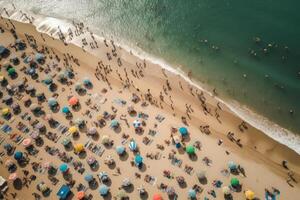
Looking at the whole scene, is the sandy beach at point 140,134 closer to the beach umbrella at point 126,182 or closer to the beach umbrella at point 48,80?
the beach umbrella at point 48,80

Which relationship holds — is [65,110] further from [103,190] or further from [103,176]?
[103,190]

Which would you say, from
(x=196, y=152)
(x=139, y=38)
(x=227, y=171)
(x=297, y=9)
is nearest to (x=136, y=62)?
(x=139, y=38)

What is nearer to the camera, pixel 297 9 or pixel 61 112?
pixel 61 112

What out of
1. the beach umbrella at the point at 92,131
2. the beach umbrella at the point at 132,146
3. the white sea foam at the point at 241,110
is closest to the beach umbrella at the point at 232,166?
the white sea foam at the point at 241,110

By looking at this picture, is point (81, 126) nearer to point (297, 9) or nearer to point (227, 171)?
point (227, 171)

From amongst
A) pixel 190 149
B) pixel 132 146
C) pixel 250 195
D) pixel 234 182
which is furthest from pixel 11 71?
pixel 250 195

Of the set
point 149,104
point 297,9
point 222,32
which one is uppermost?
point 297,9
